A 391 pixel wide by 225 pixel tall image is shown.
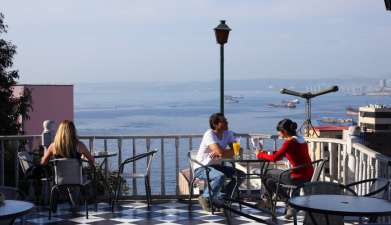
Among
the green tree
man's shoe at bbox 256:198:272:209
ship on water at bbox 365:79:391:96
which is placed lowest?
man's shoe at bbox 256:198:272:209

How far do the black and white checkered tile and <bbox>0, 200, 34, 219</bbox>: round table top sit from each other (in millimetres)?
2715

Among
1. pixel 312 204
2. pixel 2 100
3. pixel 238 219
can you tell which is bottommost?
pixel 238 219

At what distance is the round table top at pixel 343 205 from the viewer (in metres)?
3.75

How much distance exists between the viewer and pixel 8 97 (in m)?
15.0

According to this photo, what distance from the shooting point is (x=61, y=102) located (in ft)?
107

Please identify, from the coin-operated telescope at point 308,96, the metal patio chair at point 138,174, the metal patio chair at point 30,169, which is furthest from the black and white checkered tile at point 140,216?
the coin-operated telescope at point 308,96

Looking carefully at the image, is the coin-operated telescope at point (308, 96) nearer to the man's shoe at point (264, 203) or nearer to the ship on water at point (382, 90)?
the man's shoe at point (264, 203)

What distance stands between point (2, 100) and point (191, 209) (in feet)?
28.8

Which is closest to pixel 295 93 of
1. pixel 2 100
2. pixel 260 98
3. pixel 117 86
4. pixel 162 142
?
pixel 162 142

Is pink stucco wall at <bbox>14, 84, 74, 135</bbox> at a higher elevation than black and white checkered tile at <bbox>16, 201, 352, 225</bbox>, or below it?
higher

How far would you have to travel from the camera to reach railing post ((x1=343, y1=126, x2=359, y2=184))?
6.94 m

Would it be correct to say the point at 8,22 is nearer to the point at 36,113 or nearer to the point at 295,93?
the point at 295,93

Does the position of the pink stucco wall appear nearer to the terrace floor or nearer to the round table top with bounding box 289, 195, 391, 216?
the terrace floor

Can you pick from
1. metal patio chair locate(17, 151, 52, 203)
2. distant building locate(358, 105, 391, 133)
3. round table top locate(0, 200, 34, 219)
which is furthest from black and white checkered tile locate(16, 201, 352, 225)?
distant building locate(358, 105, 391, 133)
